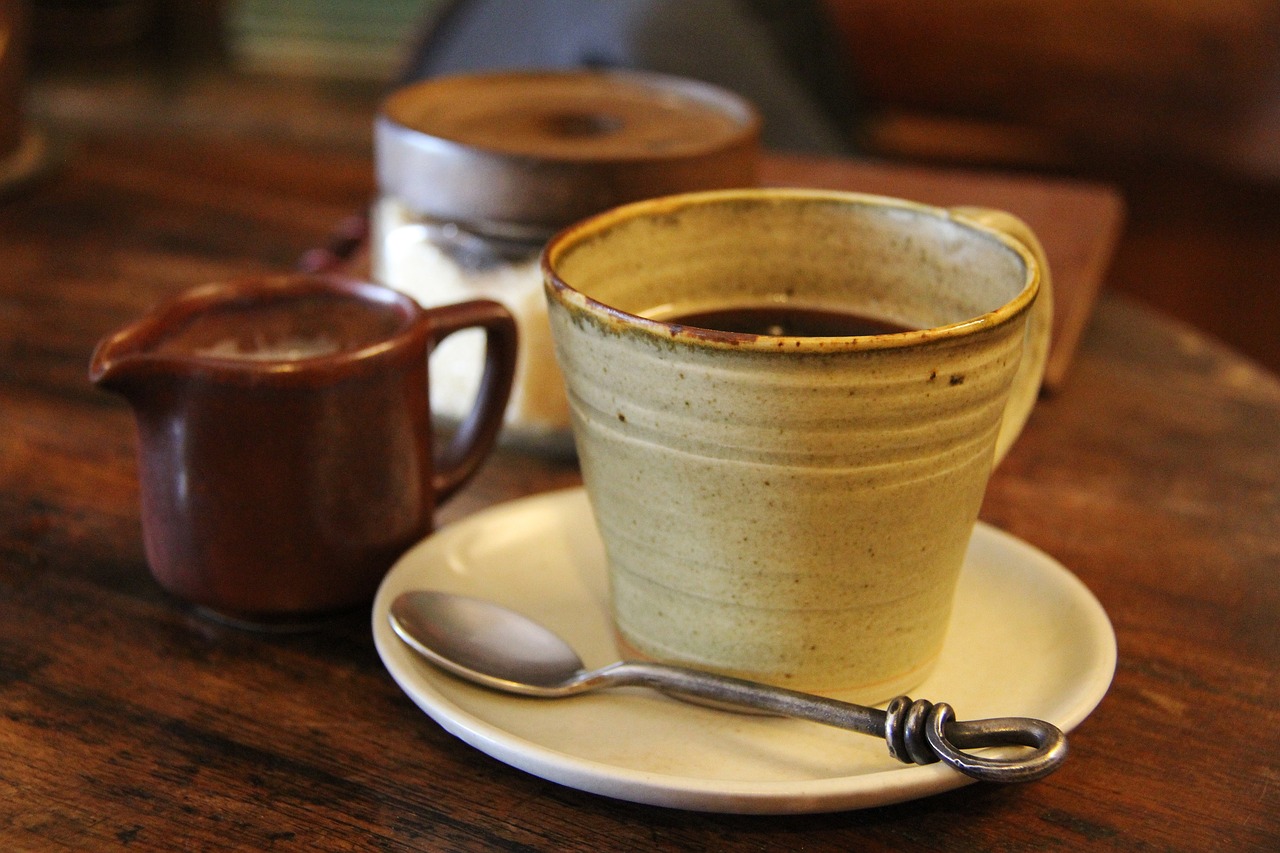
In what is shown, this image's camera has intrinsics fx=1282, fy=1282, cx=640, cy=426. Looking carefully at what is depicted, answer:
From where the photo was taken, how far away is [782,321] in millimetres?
554

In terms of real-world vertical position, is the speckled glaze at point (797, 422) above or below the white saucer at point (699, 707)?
above

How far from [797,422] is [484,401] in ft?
0.81

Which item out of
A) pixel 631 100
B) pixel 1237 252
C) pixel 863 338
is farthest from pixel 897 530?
pixel 1237 252

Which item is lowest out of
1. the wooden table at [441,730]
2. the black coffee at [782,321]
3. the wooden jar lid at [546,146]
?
the wooden table at [441,730]

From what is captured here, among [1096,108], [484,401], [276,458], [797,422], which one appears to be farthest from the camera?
[1096,108]

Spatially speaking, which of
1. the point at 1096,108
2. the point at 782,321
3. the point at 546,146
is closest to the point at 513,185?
the point at 546,146

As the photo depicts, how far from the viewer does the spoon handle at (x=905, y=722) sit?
41 cm

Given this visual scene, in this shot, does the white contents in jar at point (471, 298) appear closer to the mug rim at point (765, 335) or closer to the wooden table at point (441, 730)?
the wooden table at point (441, 730)

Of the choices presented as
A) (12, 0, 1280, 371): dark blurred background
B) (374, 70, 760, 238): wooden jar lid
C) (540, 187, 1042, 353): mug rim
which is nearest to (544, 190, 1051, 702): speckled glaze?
(540, 187, 1042, 353): mug rim

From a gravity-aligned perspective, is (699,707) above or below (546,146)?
below

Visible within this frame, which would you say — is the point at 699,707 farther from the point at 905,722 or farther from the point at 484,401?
the point at 484,401

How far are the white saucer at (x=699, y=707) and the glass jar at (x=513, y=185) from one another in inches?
5.4

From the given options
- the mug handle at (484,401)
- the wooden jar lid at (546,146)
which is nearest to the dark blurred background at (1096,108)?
the wooden jar lid at (546,146)

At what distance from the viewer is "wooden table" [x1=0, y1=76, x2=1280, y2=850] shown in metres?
0.44
